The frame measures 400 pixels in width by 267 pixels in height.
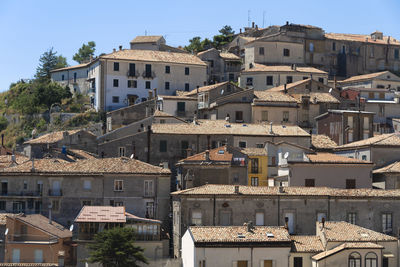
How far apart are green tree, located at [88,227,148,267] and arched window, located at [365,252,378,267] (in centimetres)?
1376

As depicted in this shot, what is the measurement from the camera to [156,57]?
9856cm

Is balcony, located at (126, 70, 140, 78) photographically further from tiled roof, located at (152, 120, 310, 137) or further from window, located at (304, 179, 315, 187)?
window, located at (304, 179, 315, 187)

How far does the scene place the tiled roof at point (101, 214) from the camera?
2250 inches

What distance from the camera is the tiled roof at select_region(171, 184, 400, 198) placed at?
57.2 m

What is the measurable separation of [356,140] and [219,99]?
14.1m

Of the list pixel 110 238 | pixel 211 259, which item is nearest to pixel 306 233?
pixel 211 259

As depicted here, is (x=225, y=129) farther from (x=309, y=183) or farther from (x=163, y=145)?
(x=309, y=183)

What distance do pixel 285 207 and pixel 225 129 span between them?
1790 centimetres

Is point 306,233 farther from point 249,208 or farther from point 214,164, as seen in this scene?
point 214,164

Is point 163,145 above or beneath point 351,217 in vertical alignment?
above

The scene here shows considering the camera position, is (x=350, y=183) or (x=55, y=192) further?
(x=350, y=183)

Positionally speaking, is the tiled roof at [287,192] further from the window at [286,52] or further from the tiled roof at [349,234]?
the window at [286,52]

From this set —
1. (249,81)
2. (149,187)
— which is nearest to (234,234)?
(149,187)

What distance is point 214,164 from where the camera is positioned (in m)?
64.1
